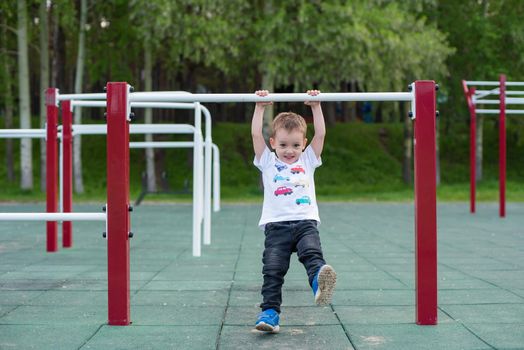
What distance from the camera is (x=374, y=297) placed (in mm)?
4707

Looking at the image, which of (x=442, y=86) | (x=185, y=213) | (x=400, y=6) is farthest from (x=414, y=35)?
(x=185, y=213)

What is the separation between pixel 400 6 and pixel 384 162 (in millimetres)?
8351

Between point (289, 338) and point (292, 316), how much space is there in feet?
1.89

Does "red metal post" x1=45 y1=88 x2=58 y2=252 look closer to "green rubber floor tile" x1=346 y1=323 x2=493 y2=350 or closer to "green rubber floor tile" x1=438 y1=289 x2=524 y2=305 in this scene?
"green rubber floor tile" x1=438 y1=289 x2=524 y2=305

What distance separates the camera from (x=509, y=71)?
2277 cm

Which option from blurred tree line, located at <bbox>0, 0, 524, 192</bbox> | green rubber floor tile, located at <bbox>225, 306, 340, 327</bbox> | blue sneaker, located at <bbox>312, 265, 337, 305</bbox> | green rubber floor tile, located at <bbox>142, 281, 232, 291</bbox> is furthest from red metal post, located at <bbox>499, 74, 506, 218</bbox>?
blue sneaker, located at <bbox>312, 265, 337, 305</bbox>

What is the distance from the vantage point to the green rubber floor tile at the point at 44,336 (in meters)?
3.31

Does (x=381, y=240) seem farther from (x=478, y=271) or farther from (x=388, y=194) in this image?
(x=388, y=194)

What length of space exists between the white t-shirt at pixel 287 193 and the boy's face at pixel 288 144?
0.12 ft

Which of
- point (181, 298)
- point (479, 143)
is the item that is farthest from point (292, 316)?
point (479, 143)

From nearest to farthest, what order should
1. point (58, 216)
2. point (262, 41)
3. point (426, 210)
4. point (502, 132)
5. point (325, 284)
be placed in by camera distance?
point (325, 284)
point (426, 210)
point (58, 216)
point (502, 132)
point (262, 41)

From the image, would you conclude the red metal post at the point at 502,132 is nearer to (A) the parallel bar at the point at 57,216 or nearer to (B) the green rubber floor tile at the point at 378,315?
(B) the green rubber floor tile at the point at 378,315

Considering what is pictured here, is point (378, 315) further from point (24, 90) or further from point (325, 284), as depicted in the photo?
point (24, 90)

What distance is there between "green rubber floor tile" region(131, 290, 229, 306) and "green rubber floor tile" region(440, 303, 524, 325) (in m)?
1.38
